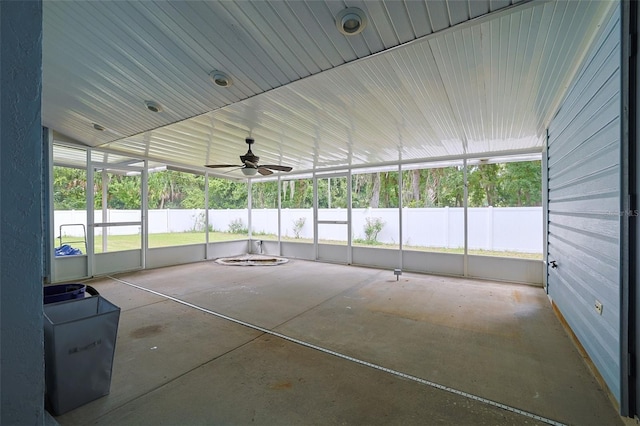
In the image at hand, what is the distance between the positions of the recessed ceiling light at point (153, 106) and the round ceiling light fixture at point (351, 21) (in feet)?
8.63

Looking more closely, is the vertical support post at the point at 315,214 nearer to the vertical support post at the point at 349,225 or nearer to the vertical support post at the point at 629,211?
the vertical support post at the point at 349,225

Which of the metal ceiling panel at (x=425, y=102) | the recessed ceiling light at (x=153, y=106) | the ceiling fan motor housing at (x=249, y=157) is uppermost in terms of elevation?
the recessed ceiling light at (x=153, y=106)

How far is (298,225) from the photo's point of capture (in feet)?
28.3

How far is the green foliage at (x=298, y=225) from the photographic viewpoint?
8531mm

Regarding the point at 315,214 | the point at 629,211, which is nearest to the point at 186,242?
the point at 315,214

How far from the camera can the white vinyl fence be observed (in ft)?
17.9

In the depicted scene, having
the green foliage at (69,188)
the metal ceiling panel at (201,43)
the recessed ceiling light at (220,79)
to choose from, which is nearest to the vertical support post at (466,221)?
the metal ceiling panel at (201,43)

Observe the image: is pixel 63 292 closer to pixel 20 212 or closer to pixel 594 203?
pixel 20 212

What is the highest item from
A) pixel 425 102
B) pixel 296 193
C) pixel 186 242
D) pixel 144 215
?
pixel 425 102

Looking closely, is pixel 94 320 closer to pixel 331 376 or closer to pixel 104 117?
pixel 331 376

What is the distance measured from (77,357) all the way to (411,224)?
623cm

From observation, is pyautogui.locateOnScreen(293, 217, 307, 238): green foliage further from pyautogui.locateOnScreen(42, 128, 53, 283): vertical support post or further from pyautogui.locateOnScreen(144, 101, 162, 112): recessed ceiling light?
pyautogui.locateOnScreen(42, 128, 53, 283): vertical support post

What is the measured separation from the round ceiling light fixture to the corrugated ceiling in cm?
4

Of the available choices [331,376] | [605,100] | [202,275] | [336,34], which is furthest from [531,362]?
[202,275]
